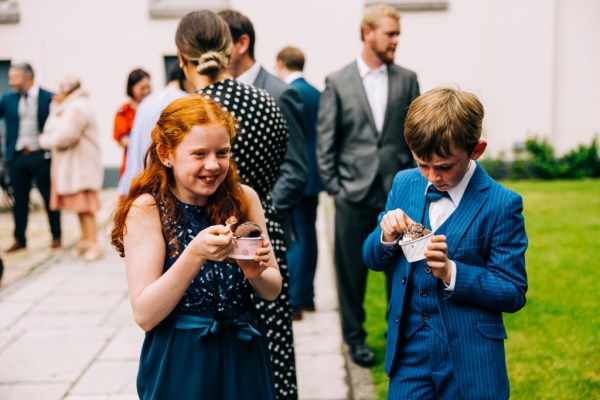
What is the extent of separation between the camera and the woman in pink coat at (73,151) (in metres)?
8.31

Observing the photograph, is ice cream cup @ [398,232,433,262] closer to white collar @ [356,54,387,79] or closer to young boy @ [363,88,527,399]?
young boy @ [363,88,527,399]

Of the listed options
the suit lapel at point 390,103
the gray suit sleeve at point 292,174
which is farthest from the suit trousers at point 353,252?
the gray suit sleeve at point 292,174

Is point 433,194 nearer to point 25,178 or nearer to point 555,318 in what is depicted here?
point 555,318

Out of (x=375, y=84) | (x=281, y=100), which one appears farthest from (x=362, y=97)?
(x=281, y=100)

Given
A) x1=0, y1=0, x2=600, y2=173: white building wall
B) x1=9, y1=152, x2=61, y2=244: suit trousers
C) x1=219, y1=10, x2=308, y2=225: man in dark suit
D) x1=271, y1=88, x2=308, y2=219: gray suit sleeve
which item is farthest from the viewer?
x1=0, y1=0, x2=600, y2=173: white building wall

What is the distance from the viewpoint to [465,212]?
2.49 metres

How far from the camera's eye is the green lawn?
4441 millimetres

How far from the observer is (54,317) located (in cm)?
641

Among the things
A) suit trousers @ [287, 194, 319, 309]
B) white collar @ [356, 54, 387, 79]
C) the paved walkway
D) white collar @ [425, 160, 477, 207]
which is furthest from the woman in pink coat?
white collar @ [425, 160, 477, 207]

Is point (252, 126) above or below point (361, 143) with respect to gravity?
above

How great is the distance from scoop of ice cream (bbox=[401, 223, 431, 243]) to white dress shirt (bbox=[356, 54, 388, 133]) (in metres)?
2.77

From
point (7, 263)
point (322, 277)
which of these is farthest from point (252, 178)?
point (7, 263)

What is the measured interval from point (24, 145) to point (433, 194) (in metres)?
7.51

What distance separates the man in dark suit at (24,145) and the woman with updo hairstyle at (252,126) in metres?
6.30
